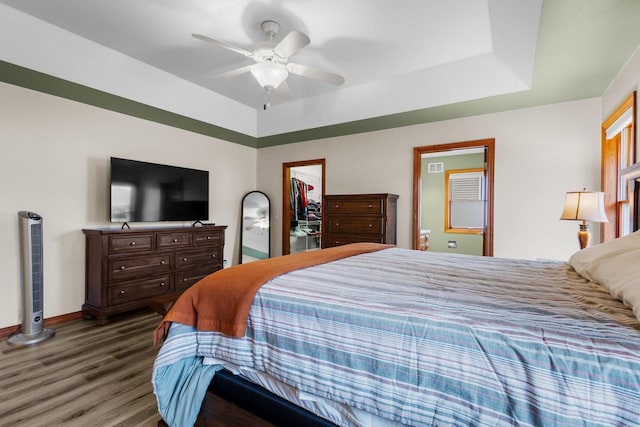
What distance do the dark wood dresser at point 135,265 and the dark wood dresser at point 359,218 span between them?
1.70 m

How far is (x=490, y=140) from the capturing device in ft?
11.8

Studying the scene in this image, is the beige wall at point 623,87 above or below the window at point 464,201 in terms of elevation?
above

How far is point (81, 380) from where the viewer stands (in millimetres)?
2002

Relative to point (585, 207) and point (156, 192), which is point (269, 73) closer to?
point (156, 192)

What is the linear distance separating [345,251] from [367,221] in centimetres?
170

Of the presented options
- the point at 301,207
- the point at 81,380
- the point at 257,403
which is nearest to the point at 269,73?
the point at 257,403

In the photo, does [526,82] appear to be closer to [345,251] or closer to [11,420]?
[345,251]

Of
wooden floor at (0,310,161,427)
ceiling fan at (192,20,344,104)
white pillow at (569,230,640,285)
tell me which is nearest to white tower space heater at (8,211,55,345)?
wooden floor at (0,310,161,427)

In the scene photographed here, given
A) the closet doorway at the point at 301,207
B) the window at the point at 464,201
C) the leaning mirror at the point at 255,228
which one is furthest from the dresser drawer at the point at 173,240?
the window at the point at 464,201

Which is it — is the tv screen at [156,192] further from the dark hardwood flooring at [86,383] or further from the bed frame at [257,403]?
the bed frame at [257,403]

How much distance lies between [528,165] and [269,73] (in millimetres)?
2996

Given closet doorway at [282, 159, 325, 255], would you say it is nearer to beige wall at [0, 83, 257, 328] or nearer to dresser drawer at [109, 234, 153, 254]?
beige wall at [0, 83, 257, 328]

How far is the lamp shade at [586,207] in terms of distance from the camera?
254cm

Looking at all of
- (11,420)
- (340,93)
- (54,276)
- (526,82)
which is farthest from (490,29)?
(54,276)
